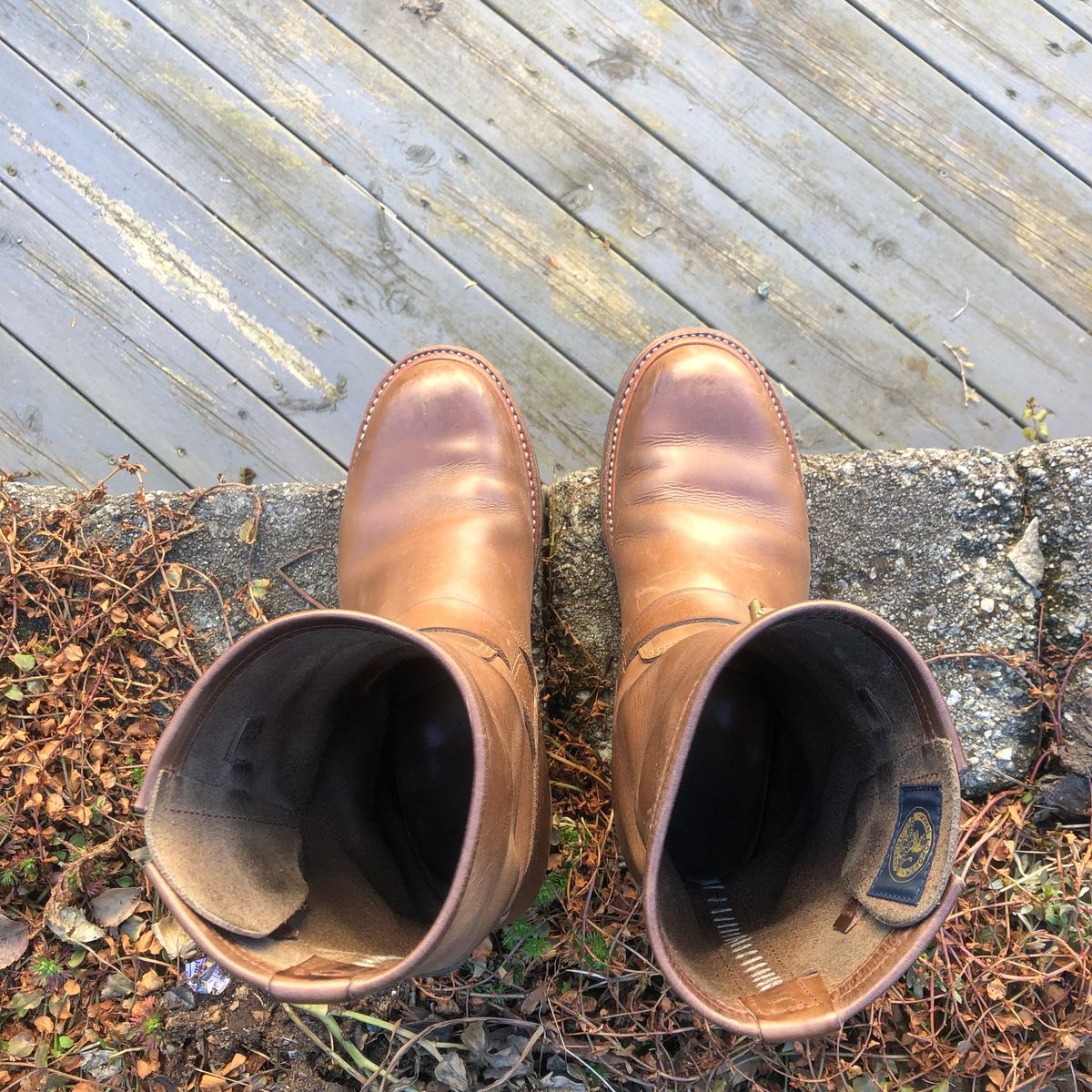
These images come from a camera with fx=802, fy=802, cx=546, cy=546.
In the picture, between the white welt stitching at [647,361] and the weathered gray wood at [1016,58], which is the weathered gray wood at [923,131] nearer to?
the weathered gray wood at [1016,58]

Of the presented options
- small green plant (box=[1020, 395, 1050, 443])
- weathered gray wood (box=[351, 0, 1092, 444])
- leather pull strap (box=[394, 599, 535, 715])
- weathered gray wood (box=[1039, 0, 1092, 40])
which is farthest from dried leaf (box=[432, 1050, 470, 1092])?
weathered gray wood (box=[1039, 0, 1092, 40])

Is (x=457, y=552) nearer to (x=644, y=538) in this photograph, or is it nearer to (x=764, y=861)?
(x=644, y=538)

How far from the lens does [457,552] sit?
47.2 inches

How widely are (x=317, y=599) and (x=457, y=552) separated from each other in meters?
0.31

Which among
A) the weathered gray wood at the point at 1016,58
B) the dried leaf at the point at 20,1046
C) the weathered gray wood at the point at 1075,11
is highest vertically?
the weathered gray wood at the point at 1075,11

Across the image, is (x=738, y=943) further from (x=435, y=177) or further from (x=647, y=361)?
(x=435, y=177)

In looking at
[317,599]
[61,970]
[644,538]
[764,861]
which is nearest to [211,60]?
[317,599]

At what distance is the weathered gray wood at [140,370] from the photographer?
1715 millimetres

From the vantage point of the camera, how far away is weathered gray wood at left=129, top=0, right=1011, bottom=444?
163 centimetres

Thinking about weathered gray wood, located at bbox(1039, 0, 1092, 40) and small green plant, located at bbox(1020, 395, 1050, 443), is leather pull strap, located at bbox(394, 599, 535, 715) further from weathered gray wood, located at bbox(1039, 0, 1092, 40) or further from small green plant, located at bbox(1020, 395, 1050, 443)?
weathered gray wood, located at bbox(1039, 0, 1092, 40)

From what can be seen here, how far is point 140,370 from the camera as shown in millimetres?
1730

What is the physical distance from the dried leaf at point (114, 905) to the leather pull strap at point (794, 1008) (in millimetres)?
973

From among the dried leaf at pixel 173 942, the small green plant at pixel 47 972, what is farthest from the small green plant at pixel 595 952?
the small green plant at pixel 47 972

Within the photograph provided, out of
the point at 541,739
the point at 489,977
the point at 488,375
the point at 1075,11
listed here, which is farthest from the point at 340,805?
the point at 1075,11
